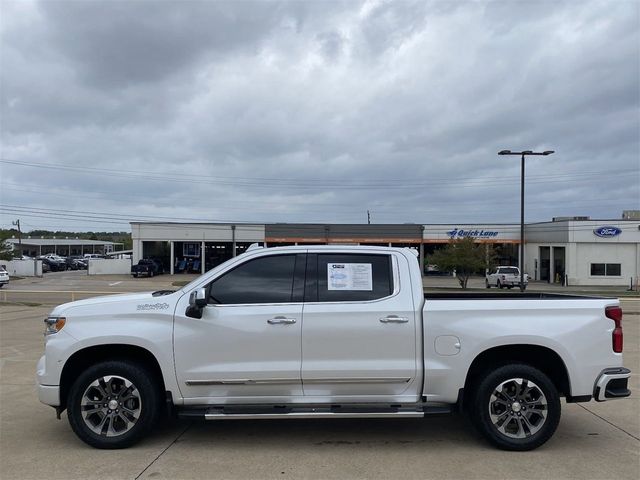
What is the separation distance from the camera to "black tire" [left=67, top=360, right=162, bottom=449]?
4895 mm

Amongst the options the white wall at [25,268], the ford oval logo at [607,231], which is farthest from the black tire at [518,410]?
the white wall at [25,268]

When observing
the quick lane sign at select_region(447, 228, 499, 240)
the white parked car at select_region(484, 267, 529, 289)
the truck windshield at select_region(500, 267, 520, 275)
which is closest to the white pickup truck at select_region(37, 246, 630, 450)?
the white parked car at select_region(484, 267, 529, 289)

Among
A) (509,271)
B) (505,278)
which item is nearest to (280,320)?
(505,278)

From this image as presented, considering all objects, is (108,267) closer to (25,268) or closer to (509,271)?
(25,268)

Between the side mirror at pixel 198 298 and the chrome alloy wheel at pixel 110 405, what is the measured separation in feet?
3.15

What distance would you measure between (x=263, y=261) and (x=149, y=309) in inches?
44.8

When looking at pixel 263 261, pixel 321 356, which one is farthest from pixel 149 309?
pixel 321 356

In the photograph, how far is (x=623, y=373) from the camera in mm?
4953

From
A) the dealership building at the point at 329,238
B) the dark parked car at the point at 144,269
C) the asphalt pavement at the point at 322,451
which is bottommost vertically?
the asphalt pavement at the point at 322,451

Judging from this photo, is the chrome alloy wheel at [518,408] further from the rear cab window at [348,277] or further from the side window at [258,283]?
the side window at [258,283]

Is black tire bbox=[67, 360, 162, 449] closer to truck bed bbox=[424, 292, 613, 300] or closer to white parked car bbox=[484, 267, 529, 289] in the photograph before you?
truck bed bbox=[424, 292, 613, 300]

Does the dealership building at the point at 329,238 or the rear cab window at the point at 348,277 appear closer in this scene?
the rear cab window at the point at 348,277

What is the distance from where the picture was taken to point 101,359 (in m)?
5.15

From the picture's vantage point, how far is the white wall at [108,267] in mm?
58438
